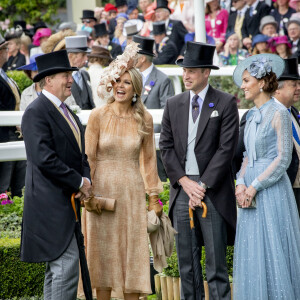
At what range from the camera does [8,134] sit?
9.91 meters

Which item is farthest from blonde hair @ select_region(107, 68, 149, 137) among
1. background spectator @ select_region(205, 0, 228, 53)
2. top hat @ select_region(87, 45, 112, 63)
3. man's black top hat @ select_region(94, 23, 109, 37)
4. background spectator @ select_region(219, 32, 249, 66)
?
man's black top hat @ select_region(94, 23, 109, 37)

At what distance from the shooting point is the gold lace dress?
674 cm

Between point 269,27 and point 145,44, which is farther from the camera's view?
point 269,27

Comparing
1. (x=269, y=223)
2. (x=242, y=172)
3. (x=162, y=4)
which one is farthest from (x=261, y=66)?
(x=162, y=4)

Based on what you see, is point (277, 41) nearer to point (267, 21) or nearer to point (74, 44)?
point (267, 21)

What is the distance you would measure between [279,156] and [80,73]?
456 cm

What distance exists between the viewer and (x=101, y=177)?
6.75 meters

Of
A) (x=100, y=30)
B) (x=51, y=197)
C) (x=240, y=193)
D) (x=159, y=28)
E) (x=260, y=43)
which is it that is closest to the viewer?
(x=51, y=197)

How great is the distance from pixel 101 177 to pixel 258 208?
4.39 feet

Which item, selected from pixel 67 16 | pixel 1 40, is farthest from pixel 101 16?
pixel 1 40

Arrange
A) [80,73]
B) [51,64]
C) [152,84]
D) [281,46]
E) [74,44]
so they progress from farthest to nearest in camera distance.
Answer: [281,46]
[80,73]
[74,44]
[152,84]
[51,64]

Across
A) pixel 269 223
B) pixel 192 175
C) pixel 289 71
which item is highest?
pixel 289 71

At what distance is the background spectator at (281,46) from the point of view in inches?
524

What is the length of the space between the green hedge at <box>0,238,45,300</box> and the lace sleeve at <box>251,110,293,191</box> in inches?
89.4
